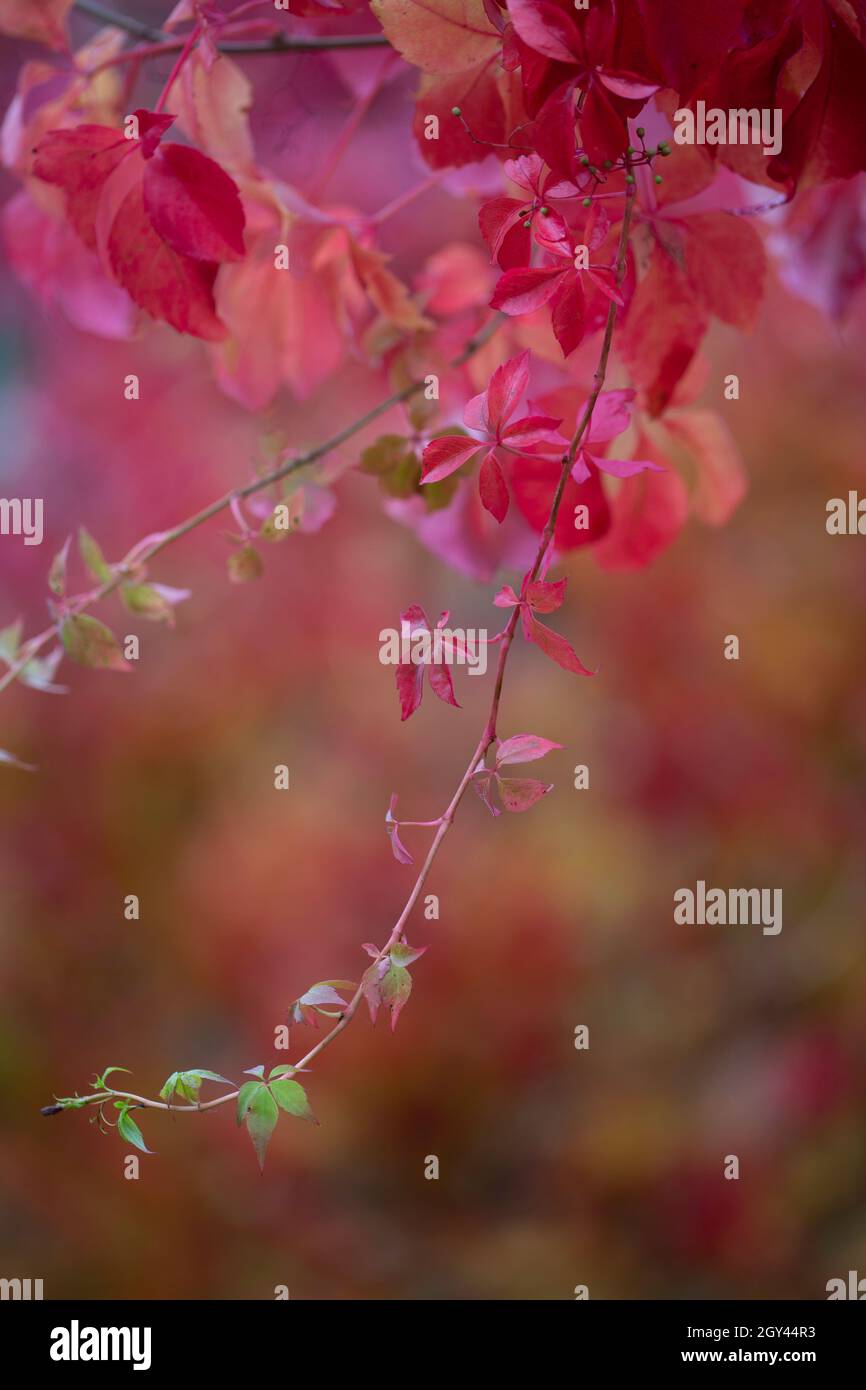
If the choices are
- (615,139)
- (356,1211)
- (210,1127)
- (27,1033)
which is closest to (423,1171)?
(356,1211)

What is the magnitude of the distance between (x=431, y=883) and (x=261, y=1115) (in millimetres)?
1167

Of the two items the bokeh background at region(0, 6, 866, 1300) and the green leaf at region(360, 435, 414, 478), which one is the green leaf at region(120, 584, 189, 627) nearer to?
the green leaf at region(360, 435, 414, 478)

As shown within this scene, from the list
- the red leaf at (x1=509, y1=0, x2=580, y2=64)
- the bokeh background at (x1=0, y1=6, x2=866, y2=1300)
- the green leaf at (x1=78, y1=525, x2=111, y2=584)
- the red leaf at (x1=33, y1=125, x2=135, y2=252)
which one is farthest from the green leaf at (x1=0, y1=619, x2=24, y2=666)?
the bokeh background at (x1=0, y1=6, x2=866, y2=1300)

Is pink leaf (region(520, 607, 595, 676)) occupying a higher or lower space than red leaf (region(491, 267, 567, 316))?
lower

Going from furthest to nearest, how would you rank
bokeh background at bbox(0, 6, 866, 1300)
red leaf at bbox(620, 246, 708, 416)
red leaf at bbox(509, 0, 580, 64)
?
bokeh background at bbox(0, 6, 866, 1300), red leaf at bbox(620, 246, 708, 416), red leaf at bbox(509, 0, 580, 64)

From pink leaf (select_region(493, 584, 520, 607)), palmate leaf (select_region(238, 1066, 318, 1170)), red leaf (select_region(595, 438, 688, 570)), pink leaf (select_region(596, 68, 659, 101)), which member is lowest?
palmate leaf (select_region(238, 1066, 318, 1170))

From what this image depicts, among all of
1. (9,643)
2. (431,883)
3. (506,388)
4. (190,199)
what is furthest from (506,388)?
(431,883)

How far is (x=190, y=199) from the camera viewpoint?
1.01ft

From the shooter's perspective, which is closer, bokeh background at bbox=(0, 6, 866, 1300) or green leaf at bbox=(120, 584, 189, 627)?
green leaf at bbox=(120, 584, 189, 627)

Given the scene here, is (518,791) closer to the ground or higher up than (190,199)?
closer to the ground

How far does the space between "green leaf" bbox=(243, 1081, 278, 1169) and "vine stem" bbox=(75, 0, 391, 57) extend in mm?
307

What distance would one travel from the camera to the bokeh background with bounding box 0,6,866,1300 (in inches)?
54.6

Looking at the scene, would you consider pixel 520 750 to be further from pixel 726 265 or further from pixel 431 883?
pixel 431 883

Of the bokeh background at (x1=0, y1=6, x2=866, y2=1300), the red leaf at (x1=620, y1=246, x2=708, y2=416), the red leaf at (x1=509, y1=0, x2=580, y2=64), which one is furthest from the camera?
the bokeh background at (x1=0, y1=6, x2=866, y2=1300)
